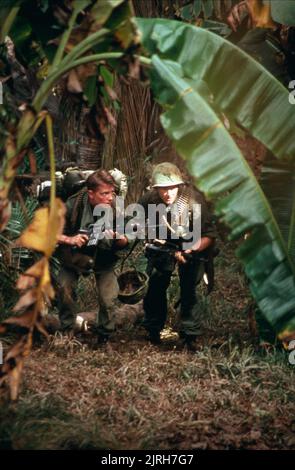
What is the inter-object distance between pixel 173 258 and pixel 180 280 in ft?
1.07

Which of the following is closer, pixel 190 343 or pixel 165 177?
pixel 165 177

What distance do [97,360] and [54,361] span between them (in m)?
0.38

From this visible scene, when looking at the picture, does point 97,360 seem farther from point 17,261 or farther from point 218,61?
point 218,61

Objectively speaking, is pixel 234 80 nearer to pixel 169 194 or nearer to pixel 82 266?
pixel 169 194

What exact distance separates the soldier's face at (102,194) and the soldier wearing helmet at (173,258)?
0.44 metres

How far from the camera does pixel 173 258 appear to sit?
7.14 m

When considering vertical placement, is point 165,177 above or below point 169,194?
above

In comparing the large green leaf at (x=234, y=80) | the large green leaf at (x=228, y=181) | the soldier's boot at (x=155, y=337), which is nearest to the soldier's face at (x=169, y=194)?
the soldier's boot at (x=155, y=337)

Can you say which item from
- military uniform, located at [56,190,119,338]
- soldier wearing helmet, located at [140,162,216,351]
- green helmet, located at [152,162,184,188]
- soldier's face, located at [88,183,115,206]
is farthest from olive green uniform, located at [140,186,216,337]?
soldier's face, located at [88,183,115,206]

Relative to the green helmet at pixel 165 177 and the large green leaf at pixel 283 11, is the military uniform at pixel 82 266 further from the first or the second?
the large green leaf at pixel 283 11

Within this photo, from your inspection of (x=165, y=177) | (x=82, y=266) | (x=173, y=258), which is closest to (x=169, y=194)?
(x=165, y=177)

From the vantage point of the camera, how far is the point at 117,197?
23.2 ft

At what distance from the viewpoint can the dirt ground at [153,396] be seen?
4668 mm
